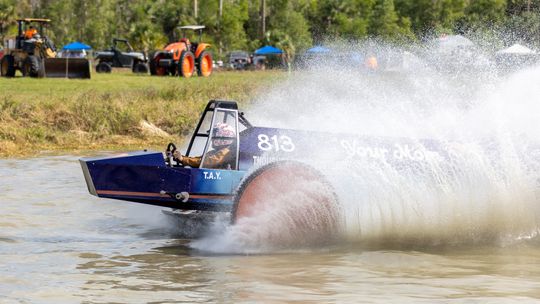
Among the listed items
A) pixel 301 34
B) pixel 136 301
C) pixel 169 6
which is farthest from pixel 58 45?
pixel 136 301

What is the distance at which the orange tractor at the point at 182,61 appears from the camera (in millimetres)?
40156

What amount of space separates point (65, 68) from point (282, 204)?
88.1ft

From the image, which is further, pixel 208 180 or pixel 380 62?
pixel 380 62

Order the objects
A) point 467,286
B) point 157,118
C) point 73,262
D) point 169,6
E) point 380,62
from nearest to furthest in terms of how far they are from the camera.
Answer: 1. point 467,286
2. point 73,262
3. point 157,118
4. point 380,62
5. point 169,6

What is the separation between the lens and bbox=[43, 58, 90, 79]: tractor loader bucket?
3659cm

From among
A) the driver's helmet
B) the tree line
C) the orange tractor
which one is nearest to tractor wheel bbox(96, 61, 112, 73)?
the orange tractor

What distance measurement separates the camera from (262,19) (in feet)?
260

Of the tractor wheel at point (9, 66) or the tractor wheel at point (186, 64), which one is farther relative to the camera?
the tractor wheel at point (186, 64)

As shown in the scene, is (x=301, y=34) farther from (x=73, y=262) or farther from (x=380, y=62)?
(x=73, y=262)

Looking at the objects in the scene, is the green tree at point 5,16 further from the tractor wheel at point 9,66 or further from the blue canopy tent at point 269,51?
the tractor wheel at point 9,66

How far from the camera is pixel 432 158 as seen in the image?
38.2 feet

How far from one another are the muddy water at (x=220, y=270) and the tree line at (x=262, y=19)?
5168 centimetres

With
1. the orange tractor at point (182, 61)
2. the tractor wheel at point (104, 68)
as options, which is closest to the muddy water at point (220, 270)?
the orange tractor at point (182, 61)

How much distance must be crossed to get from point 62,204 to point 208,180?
12.8 ft
